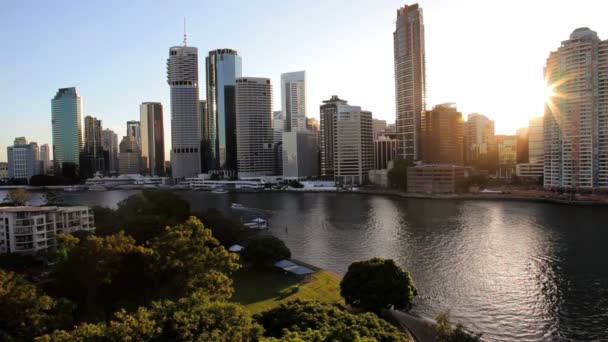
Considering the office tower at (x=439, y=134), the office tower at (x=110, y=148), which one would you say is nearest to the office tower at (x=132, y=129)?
the office tower at (x=110, y=148)

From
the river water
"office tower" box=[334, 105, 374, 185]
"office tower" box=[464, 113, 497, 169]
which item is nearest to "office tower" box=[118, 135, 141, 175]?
"office tower" box=[334, 105, 374, 185]

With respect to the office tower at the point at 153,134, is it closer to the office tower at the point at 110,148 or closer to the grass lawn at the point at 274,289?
the office tower at the point at 110,148

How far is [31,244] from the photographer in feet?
79.9

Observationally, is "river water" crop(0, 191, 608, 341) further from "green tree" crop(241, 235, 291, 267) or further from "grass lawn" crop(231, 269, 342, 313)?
"grass lawn" crop(231, 269, 342, 313)

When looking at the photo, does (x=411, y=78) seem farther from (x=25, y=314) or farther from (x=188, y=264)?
(x=25, y=314)

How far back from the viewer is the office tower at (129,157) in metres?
161

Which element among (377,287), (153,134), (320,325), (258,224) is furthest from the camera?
(153,134)

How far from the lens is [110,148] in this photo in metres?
165

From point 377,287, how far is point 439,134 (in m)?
81.4

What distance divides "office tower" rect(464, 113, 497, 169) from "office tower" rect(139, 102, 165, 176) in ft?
344

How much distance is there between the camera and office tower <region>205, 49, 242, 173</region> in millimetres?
118062

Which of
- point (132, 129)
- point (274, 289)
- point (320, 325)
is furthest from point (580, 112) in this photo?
point (132, 129)

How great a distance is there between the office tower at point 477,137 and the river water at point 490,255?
2532 inches

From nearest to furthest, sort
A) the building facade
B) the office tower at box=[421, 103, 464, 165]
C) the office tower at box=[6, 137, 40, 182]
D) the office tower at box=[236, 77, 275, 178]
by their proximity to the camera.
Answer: the building facade, the office tower at box=[421, 103, 464, 165], the office tower at box=[236, 77, 275, 178], the office tower at box=[6, 137, 40, 182]
